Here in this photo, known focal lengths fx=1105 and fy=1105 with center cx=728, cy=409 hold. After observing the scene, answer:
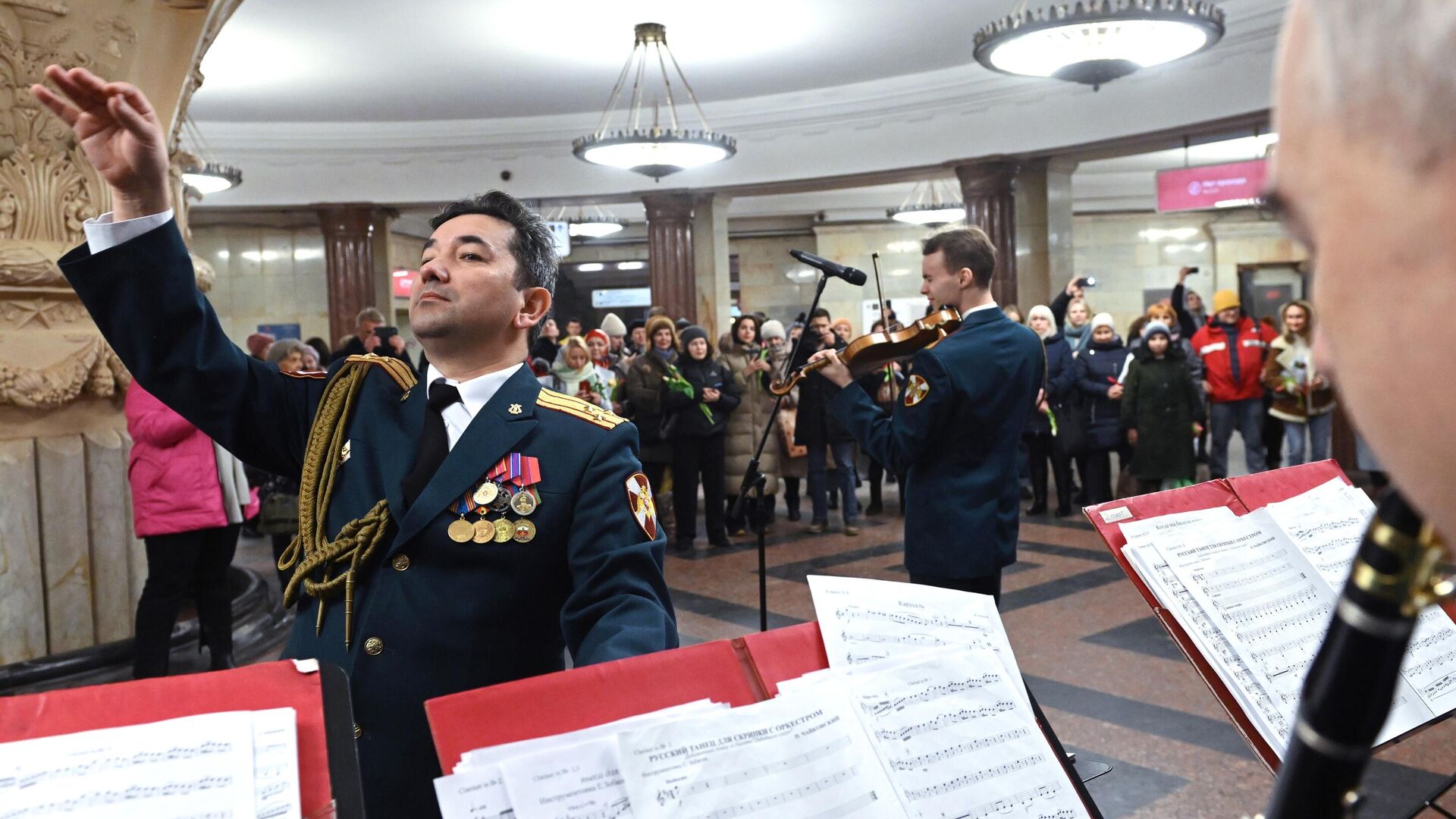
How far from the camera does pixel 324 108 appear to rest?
40.9ft

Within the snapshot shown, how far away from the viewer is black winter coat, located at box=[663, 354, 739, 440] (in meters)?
7.32

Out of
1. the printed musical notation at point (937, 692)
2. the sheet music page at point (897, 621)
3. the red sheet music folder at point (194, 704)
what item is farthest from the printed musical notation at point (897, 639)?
the red sheet music folder at point (194, 704)

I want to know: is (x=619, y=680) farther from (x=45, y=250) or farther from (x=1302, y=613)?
(x=45, y=250)

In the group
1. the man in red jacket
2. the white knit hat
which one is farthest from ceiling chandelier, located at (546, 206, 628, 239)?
the man in red jacket

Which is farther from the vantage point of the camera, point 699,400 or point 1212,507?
point 699,400

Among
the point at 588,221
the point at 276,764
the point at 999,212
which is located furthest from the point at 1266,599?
the point at 588,221

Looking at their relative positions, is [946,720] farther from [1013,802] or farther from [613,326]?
[613,326]

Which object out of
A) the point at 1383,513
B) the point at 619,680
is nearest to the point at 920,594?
the point at 619,680

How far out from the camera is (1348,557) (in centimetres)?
179

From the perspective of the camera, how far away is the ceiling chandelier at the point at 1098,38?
24.3ft

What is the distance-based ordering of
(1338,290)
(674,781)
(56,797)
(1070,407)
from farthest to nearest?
(1070,407), (674,781), (56,797), (1338,290)

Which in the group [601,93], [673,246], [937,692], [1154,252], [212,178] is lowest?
[937,692]

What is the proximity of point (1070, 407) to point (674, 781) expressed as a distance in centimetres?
749

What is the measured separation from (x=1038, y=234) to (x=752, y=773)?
11.5 metres
